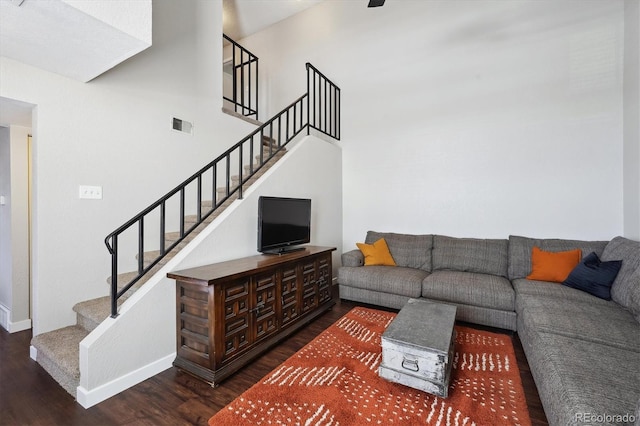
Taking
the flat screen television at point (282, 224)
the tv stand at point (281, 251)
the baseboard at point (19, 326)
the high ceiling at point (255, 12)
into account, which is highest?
the high ceiling at point (255, 12)

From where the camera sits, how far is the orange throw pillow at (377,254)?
145 inches

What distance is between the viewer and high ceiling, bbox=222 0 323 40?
4809 mm

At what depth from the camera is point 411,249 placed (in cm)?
373

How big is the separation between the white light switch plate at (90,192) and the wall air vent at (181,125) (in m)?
1.06

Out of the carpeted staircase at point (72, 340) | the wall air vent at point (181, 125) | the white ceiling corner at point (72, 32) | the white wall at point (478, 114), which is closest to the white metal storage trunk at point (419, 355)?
the carpeted staircase at point (72, 340)

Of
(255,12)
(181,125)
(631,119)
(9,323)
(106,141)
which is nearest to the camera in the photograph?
(106,141)

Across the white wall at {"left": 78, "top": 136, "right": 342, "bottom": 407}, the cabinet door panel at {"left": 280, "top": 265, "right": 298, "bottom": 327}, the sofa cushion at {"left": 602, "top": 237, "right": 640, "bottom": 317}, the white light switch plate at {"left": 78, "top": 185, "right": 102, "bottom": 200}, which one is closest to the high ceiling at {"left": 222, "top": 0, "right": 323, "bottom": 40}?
the white wall at {"left": 78, "top": 136, "right": 342, "bottom": 407}

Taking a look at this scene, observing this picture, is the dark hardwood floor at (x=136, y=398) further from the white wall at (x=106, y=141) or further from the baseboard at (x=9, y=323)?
the baseboard at (x=9, y=323)

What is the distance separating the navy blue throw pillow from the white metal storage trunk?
1465 millimetres

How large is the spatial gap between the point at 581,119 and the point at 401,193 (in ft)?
7.02

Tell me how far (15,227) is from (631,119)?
615 centimetres

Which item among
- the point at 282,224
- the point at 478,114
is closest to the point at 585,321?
the point at 282,224

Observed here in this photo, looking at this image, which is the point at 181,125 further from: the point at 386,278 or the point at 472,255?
the point at 472,255

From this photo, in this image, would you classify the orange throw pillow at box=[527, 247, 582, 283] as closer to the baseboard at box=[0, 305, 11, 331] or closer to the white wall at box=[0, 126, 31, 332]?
the white wall at box=[0, 126, 31, 332]
